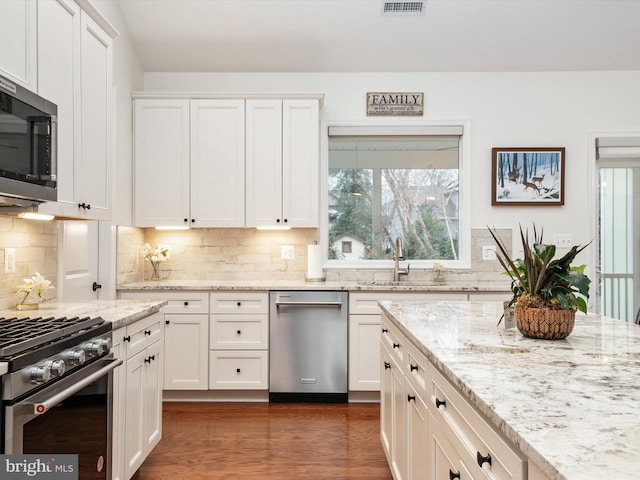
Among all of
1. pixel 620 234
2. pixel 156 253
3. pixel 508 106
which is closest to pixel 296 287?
pixel 156 253

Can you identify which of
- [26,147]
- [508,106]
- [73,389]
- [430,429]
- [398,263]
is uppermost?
[508,106]

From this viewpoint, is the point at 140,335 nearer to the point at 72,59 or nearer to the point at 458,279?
the point at 72,59

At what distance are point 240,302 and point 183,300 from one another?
45 centimetres

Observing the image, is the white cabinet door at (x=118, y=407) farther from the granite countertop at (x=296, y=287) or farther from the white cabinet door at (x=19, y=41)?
the granite countertop at (x=296, y=287)

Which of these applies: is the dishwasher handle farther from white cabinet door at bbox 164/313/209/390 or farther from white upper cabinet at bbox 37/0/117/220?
white upper cabinet at bbox 37/0/117/220

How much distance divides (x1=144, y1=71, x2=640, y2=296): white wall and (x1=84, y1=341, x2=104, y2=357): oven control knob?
3.05 m

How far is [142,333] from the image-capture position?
2.42m

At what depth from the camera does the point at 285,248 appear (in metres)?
4.35

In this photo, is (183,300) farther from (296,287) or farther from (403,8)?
(403,8)

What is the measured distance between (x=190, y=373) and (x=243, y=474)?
1341mm

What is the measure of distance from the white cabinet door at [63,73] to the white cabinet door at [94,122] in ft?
0.20

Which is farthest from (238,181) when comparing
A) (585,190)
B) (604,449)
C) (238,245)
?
(604,449)

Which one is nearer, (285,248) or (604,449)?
(604,449)

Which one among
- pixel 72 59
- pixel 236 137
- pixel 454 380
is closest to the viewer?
pixel 454 380
